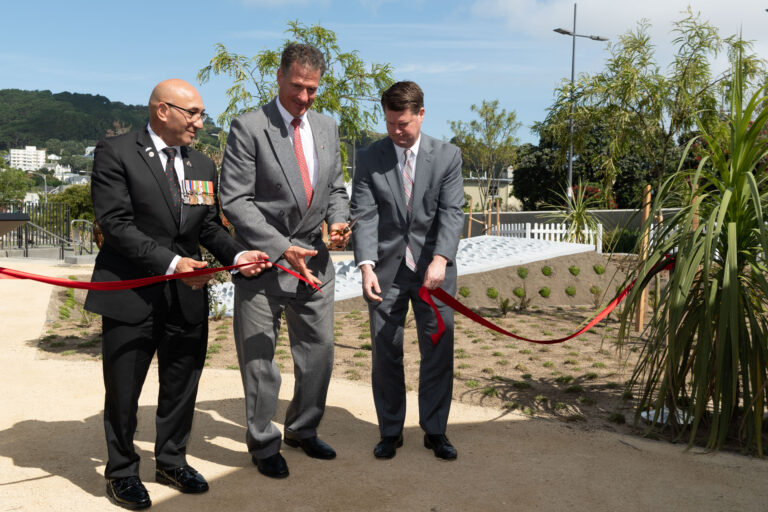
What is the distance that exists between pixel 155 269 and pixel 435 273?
4.99 ft

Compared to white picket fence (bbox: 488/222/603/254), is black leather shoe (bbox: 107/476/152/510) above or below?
below

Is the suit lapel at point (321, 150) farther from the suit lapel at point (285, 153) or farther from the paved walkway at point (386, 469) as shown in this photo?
the paved walkway at point (386, 469)

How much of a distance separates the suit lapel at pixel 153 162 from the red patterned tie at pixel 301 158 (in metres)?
0.74

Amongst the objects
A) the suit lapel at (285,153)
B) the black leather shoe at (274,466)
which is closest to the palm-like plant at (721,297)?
the suit lapel at (285,153)

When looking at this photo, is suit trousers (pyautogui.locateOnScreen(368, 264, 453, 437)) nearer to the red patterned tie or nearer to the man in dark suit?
the red patterned tie

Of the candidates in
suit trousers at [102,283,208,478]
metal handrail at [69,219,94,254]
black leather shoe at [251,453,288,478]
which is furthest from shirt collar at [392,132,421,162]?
metal handrail at [69,219,94,254]

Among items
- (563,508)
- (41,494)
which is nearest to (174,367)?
(41,494)

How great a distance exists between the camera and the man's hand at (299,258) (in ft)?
11.4

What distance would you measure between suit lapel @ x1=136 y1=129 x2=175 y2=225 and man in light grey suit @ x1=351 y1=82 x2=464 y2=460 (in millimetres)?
1135

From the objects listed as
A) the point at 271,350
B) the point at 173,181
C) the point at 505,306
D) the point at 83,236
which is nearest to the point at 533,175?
the point at 83,236

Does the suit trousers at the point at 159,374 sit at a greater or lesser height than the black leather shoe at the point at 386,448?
greater

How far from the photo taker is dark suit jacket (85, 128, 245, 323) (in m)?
3.16

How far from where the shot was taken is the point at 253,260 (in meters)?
3.39

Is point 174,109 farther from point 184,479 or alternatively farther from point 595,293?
point 595,293
